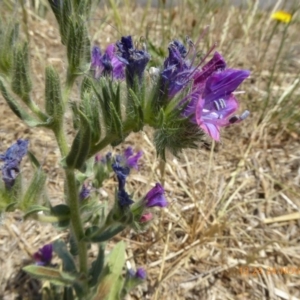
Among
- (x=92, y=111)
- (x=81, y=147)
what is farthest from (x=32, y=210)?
(x=92, y=111)

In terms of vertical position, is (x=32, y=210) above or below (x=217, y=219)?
above

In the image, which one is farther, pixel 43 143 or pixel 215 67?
pixel 43 143

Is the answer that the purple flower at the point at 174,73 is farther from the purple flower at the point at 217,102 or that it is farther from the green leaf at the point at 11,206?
the green leaf at the point at 11,206

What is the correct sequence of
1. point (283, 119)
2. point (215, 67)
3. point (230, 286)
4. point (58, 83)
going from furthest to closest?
point (283, 119), point (230, 286), point (58, 83), point (215, 67)

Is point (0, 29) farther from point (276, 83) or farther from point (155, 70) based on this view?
point (276, 83)

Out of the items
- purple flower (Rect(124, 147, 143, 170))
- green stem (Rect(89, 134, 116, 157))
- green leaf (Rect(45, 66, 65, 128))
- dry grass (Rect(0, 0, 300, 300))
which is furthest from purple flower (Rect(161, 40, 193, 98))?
dry grass (Rect(0, 0, 300, 300))

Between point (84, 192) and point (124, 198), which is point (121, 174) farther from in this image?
point (84, 192)

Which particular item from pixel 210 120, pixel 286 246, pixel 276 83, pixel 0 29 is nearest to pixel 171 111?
pixel 210 120

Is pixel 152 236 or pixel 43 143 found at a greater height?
pixel 43 143
